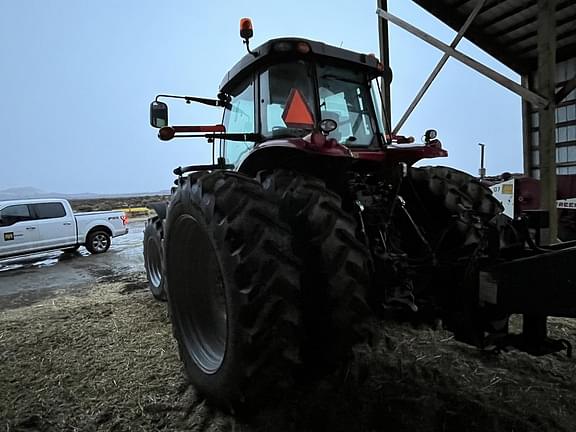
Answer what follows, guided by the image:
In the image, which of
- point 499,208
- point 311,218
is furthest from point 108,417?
point 499,208

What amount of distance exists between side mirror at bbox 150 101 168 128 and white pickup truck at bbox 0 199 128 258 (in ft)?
24.0

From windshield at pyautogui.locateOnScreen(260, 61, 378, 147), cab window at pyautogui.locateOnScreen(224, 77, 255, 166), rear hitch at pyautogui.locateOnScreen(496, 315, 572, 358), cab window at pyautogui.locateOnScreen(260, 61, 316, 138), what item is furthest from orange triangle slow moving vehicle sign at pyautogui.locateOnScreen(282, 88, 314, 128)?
rear hitch at pyautogui.locateOnScreen(496, 315, 572, 358)

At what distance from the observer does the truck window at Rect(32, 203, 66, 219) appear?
9620 millimetres

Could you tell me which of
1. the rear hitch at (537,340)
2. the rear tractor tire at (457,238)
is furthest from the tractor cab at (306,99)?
the rear hitch at (537,340)

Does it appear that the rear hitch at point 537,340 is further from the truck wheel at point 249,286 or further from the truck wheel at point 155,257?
the truck wheel at point 155,257

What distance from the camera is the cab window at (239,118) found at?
313 cm

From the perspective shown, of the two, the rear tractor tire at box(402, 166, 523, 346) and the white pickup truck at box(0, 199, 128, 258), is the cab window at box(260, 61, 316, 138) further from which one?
the white pickup truck at box(0, 199, 128, 258)

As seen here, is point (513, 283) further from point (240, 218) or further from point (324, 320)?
point (240, 218)

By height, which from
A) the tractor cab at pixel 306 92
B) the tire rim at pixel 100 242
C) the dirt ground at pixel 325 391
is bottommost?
the dirt ground at pixel 325 391

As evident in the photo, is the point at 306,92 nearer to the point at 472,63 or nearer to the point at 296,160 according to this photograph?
the point at 296,160

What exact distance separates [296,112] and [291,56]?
0.47m

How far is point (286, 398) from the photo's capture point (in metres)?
2.48

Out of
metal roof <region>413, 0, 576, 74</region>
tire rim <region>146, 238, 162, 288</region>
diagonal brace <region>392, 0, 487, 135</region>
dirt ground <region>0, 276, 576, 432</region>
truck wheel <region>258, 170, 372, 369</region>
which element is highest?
metal roof <region>413, 0, 576, 74</region>

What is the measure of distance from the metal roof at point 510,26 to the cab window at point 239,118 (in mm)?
5539
